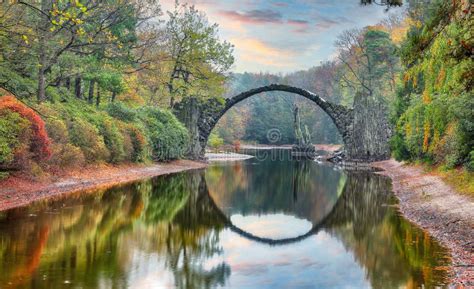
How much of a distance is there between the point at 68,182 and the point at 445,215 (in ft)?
45.6

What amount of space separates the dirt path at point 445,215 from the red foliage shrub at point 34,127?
1271 cm

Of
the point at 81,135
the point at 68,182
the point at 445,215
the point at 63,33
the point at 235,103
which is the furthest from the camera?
the point at 235,103

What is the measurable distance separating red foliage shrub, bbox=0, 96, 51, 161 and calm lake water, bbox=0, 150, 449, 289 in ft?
7.24

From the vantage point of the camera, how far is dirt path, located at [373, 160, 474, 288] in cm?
949

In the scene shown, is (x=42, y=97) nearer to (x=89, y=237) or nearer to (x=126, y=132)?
(x=126, y=132)

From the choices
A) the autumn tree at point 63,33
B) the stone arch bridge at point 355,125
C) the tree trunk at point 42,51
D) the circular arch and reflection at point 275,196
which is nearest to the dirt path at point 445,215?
the circular arch and reflection at point 275,196

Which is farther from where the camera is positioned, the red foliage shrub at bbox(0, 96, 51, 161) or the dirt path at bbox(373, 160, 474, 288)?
the red foliage shrub at bbox(0, 96, 51, 161)

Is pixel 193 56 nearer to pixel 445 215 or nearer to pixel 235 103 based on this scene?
pixel 235 103

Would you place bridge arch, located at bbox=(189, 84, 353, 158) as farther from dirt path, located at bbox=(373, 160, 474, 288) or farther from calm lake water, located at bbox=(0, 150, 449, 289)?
calm lake water, located at bbox=(0, 150, 449, 289)

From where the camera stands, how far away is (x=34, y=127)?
17891 mm

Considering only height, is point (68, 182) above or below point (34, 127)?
below

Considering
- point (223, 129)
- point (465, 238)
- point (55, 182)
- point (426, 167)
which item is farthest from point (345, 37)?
point (465, 238)

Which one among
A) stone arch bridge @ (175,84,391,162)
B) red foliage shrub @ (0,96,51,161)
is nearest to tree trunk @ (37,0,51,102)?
red foliage shrub @ (0,96,51,161)

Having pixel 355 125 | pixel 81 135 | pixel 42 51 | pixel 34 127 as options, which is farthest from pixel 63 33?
pixel 355 125
